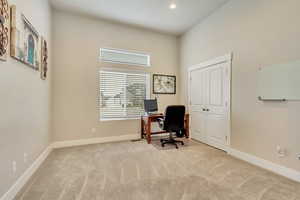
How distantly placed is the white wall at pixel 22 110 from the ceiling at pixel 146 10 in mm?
747

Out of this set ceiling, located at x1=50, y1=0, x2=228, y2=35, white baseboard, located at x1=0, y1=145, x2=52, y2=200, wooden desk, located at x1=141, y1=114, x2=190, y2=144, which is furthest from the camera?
wooden desk, located at x1=141, y1=114, x2=190, y2=144

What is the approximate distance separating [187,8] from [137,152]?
349cm

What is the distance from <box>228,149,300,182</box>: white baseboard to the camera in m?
2.19

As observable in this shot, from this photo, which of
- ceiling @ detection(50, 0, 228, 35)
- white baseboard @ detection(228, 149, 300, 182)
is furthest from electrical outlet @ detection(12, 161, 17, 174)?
white baseboard @ detection(228, 149, 300, 182)

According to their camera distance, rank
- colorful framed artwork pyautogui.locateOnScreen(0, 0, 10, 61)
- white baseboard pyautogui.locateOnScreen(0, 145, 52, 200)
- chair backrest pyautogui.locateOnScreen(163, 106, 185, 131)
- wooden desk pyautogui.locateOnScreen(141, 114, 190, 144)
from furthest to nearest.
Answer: wooden desk pyautogui.locateOnScreen(141, 114, 190, 144), chair backrest pyautogui.locateOnScreen(163, 106, 185, 131), white baseboard pyautogui.locateOnScreen(0, 145, 52, 200), colorful framed artwork pyautogui.locateOnScreen(0, 0, 10, 61)

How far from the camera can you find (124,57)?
14.3 ft

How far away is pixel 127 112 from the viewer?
4402mm

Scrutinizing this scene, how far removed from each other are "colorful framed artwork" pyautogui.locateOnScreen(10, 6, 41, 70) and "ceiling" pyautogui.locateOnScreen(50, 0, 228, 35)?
1378 millimetres

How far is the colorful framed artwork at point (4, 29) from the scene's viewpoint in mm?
1544

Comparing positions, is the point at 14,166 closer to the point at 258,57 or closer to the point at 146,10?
the point at 146,10

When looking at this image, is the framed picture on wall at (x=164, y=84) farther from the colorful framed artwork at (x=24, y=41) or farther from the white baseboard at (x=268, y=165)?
the colorful framed artwork at (x=24, y=41)

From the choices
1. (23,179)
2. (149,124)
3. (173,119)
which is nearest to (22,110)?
(23,179)

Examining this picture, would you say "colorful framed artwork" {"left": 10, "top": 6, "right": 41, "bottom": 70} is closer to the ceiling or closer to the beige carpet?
the ceiling

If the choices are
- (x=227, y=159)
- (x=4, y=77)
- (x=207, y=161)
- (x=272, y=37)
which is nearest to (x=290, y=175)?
(x=227, y=159)
